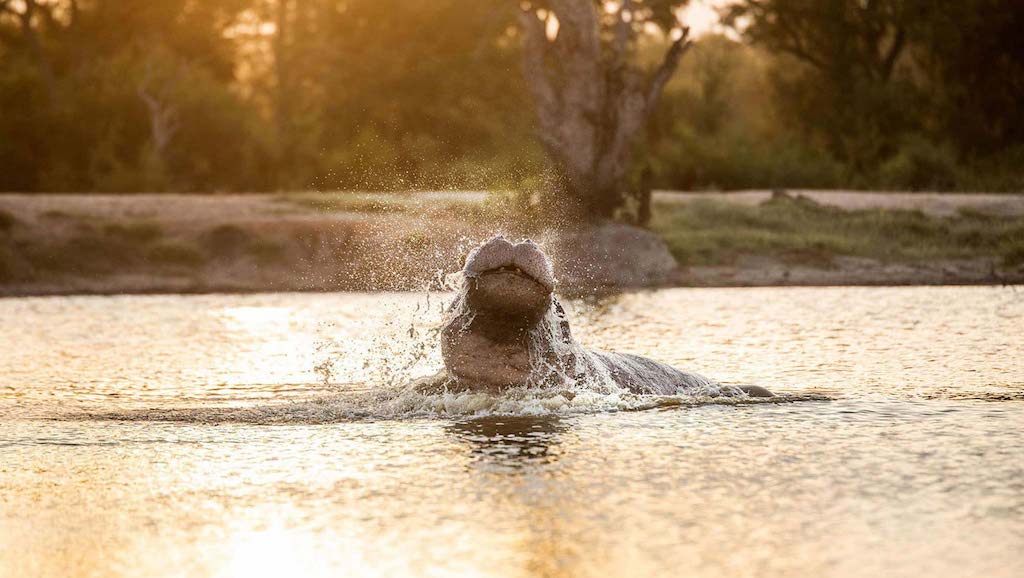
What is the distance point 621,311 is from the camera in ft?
60.1

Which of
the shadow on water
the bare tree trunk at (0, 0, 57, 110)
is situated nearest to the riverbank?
the bare tree trunk at (0, 0, 57, 110)

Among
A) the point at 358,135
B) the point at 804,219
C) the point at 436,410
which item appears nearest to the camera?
the point at 436,410

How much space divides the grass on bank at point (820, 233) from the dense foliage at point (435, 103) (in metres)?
4.96

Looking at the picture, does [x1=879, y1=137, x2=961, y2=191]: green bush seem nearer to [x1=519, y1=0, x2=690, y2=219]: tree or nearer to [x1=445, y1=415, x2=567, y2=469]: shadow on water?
[x1=519, y1=0, x2=690, y2=219]: tree

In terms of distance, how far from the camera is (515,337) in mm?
9305

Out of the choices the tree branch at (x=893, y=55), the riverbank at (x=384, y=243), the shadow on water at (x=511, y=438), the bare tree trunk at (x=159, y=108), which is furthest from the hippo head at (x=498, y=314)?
the tree branch at (x=893, y=55)

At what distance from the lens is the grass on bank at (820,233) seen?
24.8m

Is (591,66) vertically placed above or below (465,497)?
above

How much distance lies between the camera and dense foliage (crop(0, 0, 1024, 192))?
35.0 meters

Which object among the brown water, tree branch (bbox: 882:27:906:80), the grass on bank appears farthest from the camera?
tree branch (bbox: 882:27:906:80)

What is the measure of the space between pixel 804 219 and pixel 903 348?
1368 centimetres

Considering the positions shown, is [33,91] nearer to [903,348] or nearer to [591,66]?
[591,66]

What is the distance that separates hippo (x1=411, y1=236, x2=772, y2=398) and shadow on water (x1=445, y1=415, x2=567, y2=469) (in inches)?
13.8

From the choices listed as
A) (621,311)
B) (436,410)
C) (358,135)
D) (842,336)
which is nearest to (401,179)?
(358,135)
